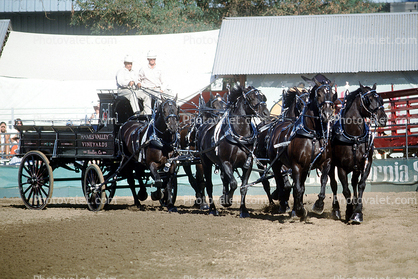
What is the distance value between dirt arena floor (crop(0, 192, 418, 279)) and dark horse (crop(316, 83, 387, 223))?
1.66 ft

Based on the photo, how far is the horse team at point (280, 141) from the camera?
306 inches

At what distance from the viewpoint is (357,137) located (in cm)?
772

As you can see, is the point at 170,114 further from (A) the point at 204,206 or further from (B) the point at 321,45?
(B) the point at 321,45

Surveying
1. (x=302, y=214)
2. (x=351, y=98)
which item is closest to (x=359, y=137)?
(x=351, y=98)

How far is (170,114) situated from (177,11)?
19.5m

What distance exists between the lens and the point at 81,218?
29.2 feet

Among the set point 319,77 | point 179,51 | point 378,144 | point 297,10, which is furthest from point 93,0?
point 319,77

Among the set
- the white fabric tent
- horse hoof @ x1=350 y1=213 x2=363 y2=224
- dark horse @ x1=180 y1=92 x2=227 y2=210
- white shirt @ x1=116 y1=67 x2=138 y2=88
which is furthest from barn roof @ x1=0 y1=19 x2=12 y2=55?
horse hoof @ x1=350 y1=213 x2=363 y2=224

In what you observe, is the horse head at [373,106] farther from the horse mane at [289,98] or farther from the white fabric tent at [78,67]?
the white fabric tent at [78,67]

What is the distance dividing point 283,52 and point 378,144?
27.8 feet

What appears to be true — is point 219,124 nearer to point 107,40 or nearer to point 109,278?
point 109,278

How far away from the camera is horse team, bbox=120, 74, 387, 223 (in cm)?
776

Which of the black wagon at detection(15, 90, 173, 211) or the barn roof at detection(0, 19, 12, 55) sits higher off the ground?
the barn roof at detection(0, 19, 12, 55)

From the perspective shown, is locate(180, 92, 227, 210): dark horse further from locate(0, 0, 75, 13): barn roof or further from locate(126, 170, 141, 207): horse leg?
locate(0, 0, 75, 13): barn roof
